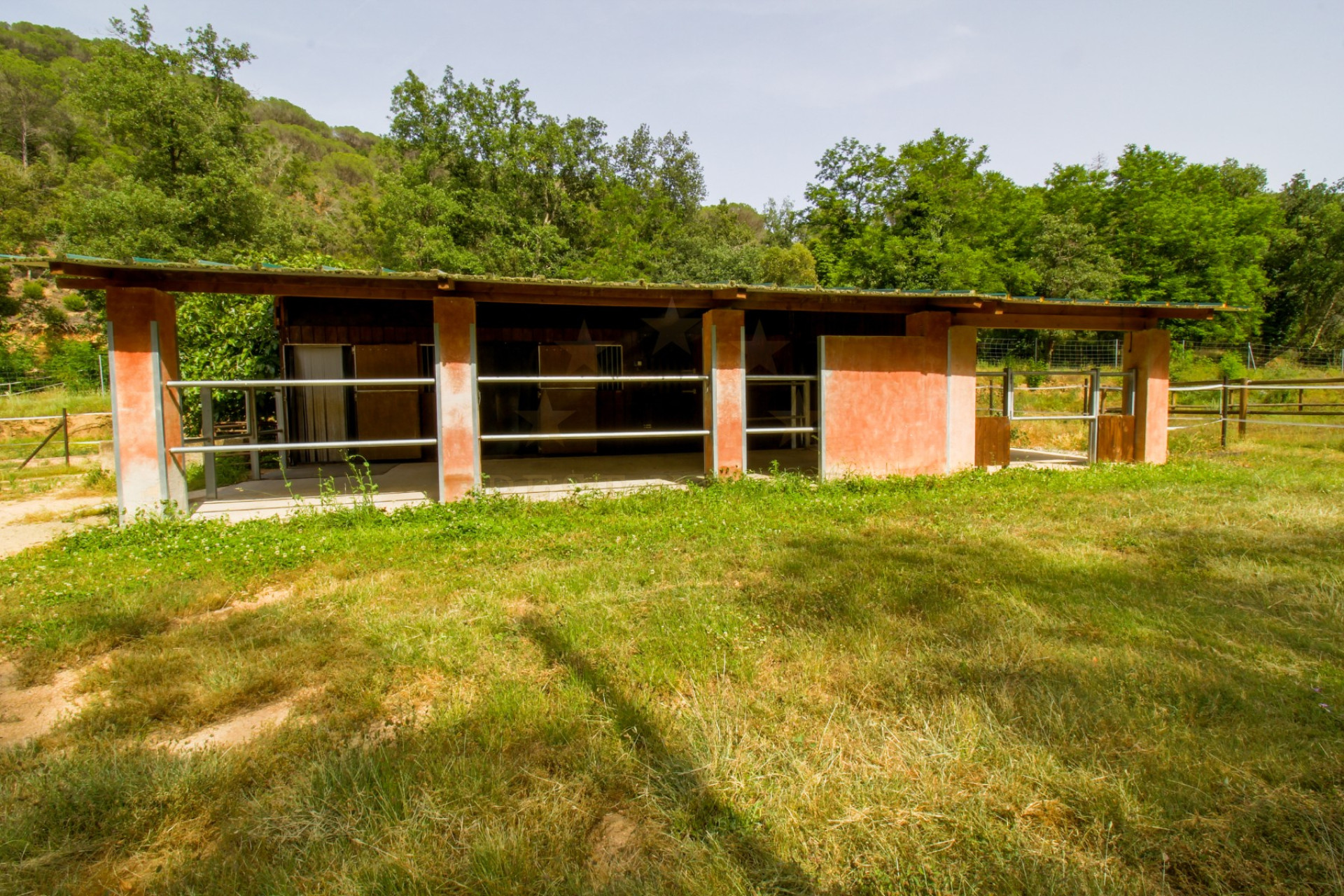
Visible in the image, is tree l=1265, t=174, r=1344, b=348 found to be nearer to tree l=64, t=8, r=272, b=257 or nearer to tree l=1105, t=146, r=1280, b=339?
tree l=1105, t=146, r=1280, b=339

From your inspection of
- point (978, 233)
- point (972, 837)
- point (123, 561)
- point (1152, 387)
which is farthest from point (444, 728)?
point (978, 233)

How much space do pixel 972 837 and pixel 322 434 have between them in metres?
12.0

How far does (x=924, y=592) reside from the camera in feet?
14.1

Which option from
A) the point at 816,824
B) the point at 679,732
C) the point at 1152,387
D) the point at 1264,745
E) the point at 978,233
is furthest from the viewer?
the point at 978,233

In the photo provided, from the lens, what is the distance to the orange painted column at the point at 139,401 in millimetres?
6508

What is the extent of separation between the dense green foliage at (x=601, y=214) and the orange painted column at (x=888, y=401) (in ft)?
67.8

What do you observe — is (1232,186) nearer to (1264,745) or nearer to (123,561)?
(1264,745)

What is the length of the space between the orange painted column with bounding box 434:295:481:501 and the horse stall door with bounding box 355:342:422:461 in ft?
13.4

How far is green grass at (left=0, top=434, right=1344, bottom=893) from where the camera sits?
6.72 ft

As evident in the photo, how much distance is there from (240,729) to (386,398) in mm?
9323

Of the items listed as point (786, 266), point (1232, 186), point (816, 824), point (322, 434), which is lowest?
point (816, 824)

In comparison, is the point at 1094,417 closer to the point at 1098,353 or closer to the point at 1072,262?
the point at 1098,353

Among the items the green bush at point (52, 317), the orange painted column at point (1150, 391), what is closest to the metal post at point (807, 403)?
the orange painted column at point (1150, 391)

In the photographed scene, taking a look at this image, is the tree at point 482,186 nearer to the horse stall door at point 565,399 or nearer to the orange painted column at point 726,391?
the horse stall door at point 565,399
